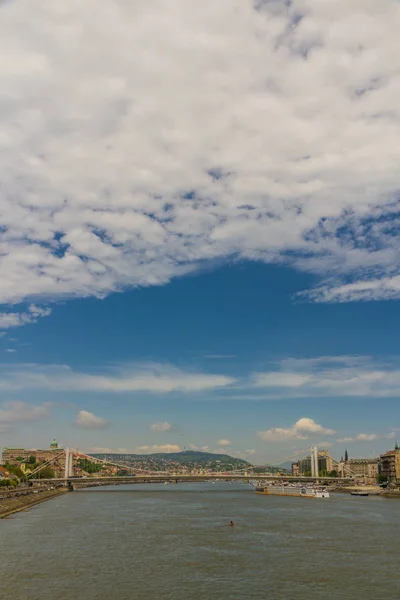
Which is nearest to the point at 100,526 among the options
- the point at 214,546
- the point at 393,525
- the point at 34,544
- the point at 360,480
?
the point at 34,544

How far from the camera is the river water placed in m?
29.4

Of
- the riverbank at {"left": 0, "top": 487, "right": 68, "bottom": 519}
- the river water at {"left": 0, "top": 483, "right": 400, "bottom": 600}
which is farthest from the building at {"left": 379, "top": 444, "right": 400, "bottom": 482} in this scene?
the riverbank at {"left": 0, "top": 487, "right": 68, "bottom": 519}

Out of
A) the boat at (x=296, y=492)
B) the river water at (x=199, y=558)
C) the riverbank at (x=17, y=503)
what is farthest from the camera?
the boat at (x=296, y=492)

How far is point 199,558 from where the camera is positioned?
38562 millimetres

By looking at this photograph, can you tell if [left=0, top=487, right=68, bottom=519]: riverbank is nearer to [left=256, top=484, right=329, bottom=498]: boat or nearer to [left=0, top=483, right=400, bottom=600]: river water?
[left=0, top=483, right=400, bottom=600]: river water

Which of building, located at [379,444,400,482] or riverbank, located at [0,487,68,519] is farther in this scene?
building, located at [379,444,400,482]

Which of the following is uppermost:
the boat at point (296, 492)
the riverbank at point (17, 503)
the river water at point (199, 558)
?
the river water at point (199, 558)

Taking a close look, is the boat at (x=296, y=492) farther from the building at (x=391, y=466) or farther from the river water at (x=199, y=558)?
the river water at (x=199, y=558)

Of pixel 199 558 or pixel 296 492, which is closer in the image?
pixel 199 558

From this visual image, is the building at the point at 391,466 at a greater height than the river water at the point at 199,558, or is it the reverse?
the river water at the point at 199,558

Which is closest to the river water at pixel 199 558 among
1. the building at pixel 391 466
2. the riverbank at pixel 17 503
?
the riverbank at pixel 17 503

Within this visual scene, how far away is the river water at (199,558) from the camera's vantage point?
1159 inches

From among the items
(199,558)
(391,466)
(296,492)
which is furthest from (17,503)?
(391,466)

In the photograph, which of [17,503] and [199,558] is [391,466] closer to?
[17,503]
